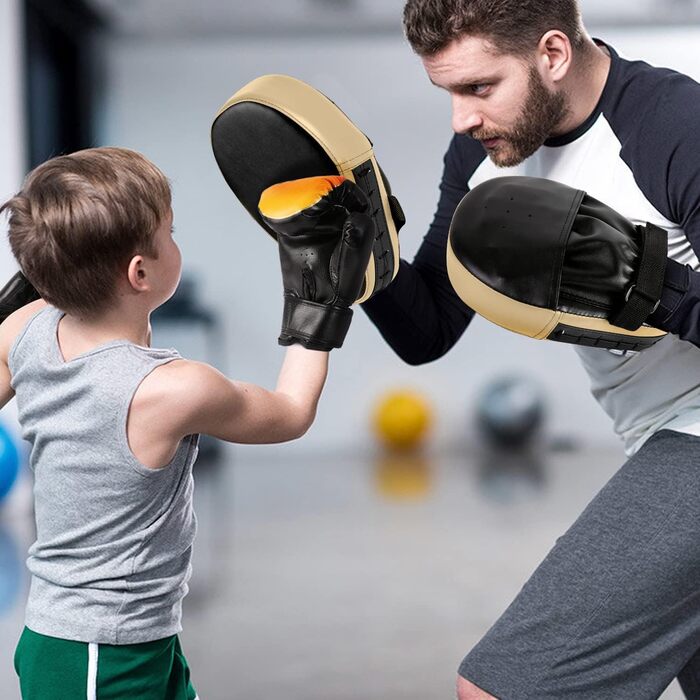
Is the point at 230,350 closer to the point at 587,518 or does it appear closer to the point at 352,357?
the point at 352,357

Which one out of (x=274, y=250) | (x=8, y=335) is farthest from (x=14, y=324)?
(x=274, y=250)

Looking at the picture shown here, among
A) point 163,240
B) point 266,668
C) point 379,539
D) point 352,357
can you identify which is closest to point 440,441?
point 352,357

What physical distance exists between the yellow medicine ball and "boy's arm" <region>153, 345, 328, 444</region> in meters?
4.83

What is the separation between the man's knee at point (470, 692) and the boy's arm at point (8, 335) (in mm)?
683

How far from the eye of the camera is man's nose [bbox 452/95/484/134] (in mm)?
1637

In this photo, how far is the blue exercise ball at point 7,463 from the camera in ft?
14.0

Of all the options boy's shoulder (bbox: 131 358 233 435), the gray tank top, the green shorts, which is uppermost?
boy's shoulder (bbox: 131 358 233 435)

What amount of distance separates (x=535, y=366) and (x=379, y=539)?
2.83m

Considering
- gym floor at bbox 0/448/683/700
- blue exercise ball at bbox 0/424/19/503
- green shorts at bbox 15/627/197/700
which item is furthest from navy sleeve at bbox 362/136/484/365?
blue exercise ball at bbox 0/424/19/503

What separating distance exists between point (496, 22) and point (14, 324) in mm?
817

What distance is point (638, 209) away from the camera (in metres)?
1.53

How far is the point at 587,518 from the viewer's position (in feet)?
4.72

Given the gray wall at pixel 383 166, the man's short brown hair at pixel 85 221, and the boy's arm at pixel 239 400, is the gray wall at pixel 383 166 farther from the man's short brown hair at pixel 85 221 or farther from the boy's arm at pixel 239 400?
the man's short brown hair at pixel 85 221

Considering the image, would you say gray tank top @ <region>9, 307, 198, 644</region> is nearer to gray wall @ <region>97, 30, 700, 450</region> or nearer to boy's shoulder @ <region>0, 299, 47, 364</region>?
boy's shoulder @ <region>0, 299, 47, 364</region>
